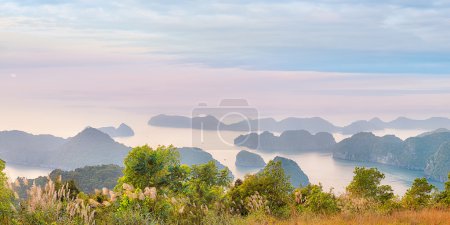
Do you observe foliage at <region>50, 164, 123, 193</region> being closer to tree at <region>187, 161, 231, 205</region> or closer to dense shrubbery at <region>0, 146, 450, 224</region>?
tree at <region>187, 161, 231, 205</region>

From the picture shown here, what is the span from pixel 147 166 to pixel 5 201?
8.53 meters

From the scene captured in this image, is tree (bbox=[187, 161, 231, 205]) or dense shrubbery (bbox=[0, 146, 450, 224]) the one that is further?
tree (bbox=[187, 161, 231, 205])

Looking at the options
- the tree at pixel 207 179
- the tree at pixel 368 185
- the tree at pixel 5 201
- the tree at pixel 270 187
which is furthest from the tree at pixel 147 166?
the tree at pixel 368 185

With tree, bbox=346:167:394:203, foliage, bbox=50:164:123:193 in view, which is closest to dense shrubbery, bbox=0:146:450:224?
tree, bbox=346:167:394:203

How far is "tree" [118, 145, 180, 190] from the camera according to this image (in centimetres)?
1802

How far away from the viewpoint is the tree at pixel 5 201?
31.3 ft

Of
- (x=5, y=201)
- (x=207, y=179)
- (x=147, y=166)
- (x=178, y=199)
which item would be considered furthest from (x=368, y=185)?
(x=5, y=201)

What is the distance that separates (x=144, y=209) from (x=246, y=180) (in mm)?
17855

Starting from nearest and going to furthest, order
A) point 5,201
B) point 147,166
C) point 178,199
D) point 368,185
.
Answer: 1. point 5,201
2. point 178,199
3. point 147,166
4. point 368,185

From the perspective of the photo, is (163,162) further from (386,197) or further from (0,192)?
(386,197)

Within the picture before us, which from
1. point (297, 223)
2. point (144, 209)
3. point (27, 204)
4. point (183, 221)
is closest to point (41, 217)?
point (27, 204)

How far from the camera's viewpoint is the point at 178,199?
11656 mm

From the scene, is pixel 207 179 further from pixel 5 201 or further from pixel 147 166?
pixel 5 201

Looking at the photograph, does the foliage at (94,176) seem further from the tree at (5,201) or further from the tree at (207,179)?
the tree at (5,201)
